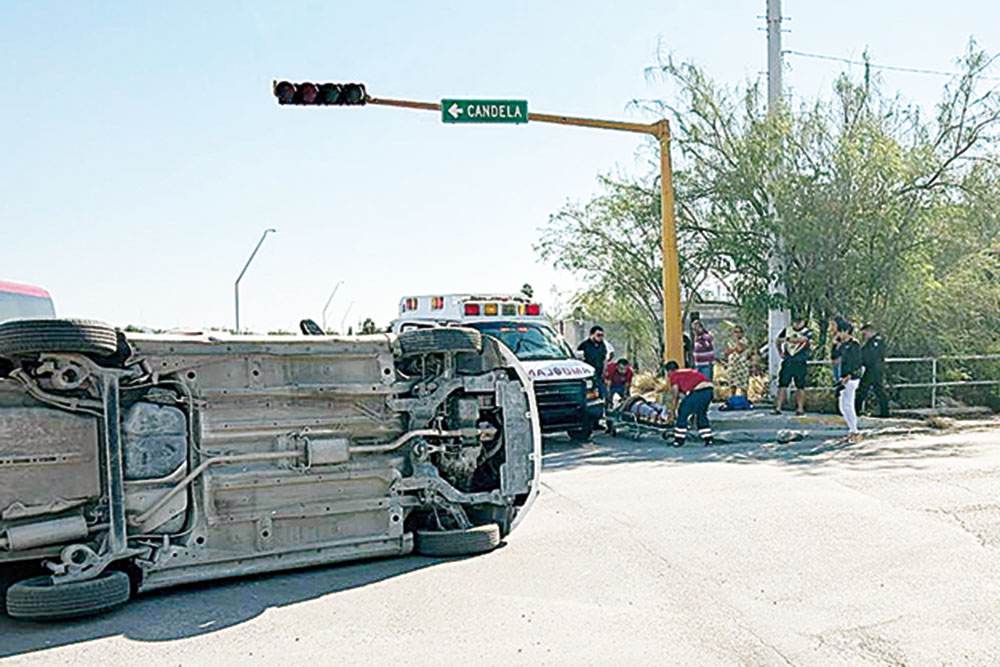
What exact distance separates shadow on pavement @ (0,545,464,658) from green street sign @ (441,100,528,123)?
9442mm

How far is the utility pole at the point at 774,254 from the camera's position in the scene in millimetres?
18172

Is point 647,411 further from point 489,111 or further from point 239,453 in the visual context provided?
point 239,453

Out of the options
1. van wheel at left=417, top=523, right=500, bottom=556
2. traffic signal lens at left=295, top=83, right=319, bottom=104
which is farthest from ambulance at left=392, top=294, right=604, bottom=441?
van wheel at left=417, top=523, right=500, bottom=556

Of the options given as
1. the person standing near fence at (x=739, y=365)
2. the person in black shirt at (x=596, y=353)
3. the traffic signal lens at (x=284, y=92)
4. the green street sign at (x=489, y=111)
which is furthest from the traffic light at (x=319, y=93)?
the person standing near fence at (x=739, y=365)

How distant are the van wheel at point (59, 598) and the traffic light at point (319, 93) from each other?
9.25 metres

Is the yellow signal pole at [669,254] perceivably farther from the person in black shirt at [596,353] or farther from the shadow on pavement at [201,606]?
the shadow on pavement at [201,606]

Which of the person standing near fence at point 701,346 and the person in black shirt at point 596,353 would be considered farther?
the person standing near fence at point 701,346

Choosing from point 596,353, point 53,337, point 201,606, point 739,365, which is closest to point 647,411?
point 596,353

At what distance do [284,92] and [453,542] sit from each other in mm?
8663

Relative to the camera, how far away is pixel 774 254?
1825 centimetres

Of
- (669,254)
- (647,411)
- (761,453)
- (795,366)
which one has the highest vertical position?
(669,254)

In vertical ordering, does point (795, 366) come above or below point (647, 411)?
above

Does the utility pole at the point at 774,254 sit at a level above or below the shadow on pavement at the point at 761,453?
above

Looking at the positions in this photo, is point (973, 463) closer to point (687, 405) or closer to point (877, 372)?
point (687, 405)
